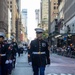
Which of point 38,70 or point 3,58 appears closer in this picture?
point 38,70

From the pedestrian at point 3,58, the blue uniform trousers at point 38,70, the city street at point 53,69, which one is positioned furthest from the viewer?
the city street at point 53,69

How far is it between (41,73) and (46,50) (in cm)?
76

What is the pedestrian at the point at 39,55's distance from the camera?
11.6 metres

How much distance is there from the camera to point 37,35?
37.3ft

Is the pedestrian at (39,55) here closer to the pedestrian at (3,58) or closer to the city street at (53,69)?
the pedestrian at (3,58)

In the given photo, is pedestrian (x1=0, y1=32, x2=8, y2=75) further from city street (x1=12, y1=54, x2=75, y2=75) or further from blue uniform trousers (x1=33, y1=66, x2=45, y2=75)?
city street (x1=12, y1=54, x2=75, y2=75)

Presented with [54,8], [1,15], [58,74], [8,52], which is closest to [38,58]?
[8,52]

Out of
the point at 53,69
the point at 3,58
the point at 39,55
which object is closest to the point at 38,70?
the point at 39,55

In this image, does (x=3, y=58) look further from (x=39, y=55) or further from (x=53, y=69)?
(x=53, y=69)

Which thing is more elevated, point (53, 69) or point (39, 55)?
point (39, 55)

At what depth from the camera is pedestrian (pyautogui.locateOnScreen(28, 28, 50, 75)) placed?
38.1 ft

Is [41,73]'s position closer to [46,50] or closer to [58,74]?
[46,50]

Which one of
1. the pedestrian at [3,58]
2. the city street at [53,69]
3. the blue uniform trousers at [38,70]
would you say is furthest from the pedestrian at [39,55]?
the city street at [53,69]

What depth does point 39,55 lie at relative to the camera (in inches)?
460
